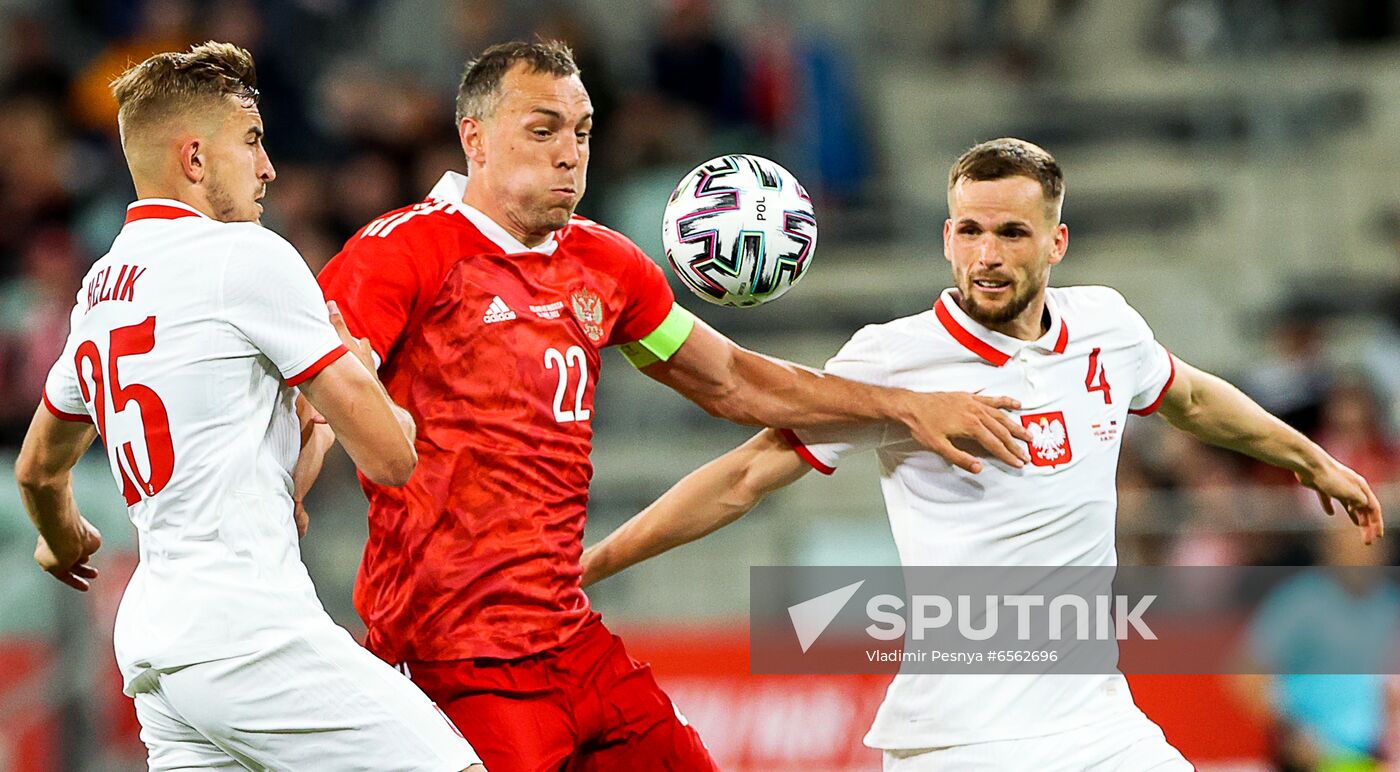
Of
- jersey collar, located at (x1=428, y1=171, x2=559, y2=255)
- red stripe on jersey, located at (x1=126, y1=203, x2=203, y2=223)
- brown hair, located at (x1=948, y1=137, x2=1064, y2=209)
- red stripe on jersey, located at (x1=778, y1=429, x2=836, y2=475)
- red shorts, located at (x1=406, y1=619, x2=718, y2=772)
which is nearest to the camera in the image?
red stripe on jersey, located at (x1=126, y1=203, x2=203, y2=223)

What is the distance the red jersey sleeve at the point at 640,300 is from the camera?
5391 mm

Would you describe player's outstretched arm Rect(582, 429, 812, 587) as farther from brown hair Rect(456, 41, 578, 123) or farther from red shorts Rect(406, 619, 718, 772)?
brown hair Rect(456, 41, 578, 123)

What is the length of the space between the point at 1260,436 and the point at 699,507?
5.84 ft

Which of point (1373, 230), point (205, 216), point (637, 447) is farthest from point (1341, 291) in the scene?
point (205, 216)

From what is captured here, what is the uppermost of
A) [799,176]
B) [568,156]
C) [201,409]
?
[799,176]

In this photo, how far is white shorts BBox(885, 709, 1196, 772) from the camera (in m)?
5.07

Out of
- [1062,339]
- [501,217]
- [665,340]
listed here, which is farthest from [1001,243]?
[501,217]

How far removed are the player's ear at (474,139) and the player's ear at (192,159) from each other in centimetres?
96

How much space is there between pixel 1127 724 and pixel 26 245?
9.59 meters

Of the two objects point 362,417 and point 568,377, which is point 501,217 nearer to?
point 568,377

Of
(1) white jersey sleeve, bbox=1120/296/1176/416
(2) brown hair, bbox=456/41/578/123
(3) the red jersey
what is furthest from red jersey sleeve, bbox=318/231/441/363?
(1) white jersey sleeve, bbox=1120/296/1176/416

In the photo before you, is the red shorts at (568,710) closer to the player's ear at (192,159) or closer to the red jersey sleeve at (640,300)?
the red jersey sleeve at (640,300)

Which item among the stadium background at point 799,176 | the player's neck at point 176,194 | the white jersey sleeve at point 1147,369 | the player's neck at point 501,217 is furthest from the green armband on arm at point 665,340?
the stadium background at point 799,176

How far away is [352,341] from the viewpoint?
14.9 feet
